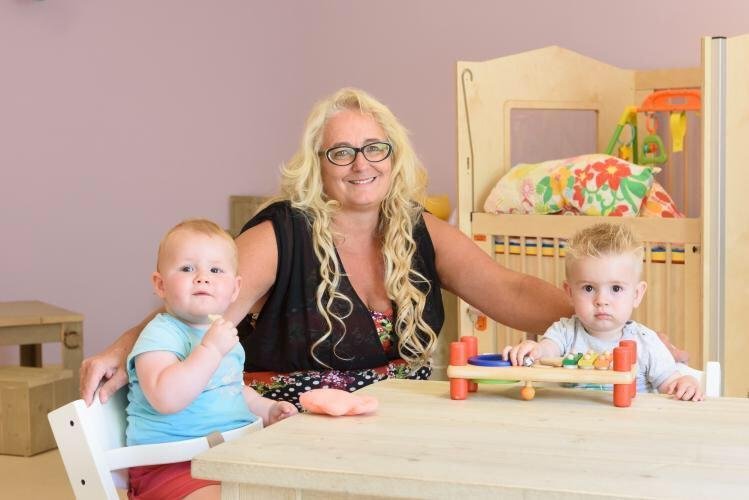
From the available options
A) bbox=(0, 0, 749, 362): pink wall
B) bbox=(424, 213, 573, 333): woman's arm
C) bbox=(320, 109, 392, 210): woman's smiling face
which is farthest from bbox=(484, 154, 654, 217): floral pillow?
bbox=(320, 109, 392, 210): woman's smiling face

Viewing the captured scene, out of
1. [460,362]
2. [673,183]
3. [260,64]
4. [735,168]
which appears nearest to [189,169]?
[260,64]

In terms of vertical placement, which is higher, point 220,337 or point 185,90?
point 185,90

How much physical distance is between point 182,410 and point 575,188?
1.97m

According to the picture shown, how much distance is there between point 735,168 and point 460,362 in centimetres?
170

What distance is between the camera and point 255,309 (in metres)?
2.22

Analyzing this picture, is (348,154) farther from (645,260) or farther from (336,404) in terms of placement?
(645,260)

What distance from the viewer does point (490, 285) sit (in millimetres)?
2283

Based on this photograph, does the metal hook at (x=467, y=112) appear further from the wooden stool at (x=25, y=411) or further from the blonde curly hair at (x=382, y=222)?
the wooden stool at (x=25, y=411)

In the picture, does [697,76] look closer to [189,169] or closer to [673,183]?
[673,183]

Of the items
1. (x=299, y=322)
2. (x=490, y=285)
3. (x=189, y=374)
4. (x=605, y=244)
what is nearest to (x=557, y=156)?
(x=490, y=285)

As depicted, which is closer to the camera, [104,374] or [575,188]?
[104,374]

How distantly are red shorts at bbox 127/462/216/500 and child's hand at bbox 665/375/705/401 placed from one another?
2.20 ft

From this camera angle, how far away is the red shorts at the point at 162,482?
162cm

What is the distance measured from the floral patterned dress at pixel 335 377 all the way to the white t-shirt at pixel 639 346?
0.44 meters
